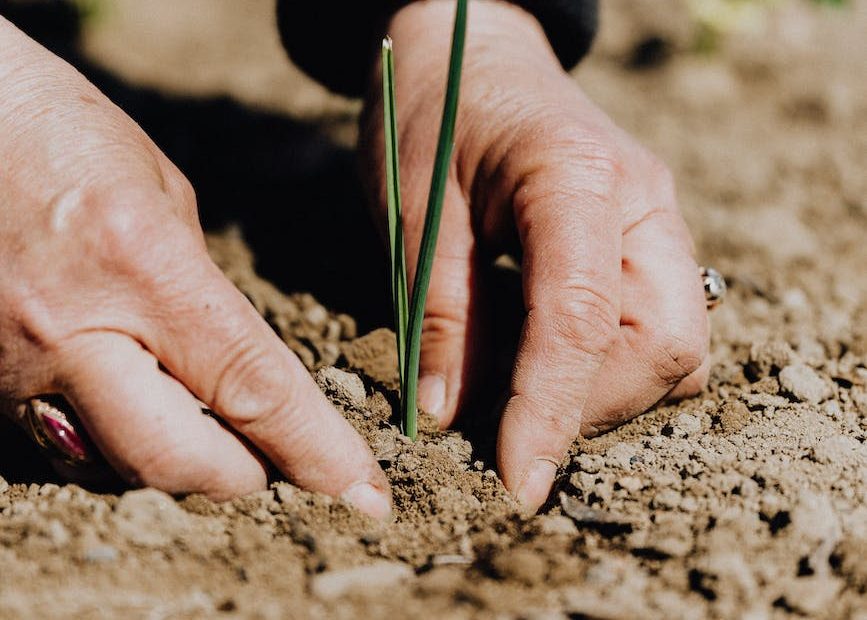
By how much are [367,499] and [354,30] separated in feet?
4.29

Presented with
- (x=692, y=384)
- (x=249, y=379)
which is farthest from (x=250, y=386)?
(x=692, y=384)

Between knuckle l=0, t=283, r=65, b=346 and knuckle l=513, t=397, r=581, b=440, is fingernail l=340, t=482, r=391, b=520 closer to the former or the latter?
knuckle l=513, t=397, r=581, b=440

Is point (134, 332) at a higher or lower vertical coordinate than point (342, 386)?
higher

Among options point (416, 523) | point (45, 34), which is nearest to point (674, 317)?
point (416, 523)

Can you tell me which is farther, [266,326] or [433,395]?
[433,395]

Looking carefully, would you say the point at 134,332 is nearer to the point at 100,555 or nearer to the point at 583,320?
the point at 100,555

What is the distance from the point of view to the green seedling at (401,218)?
1.03m

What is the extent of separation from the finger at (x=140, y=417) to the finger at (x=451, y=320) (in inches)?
17.3

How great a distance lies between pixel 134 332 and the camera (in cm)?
107

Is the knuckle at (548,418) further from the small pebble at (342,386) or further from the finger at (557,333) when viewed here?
the small pebble at (342,386)

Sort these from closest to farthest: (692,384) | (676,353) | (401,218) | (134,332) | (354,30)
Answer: (134,332), (401,218), (676,353), (692,384), (354,30)

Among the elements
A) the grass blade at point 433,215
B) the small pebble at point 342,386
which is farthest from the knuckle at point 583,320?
the small pebble at point 342,386

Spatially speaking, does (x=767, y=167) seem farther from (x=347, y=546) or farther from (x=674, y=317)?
(x=347, y=546)

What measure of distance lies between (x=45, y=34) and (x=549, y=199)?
255 centimetres
